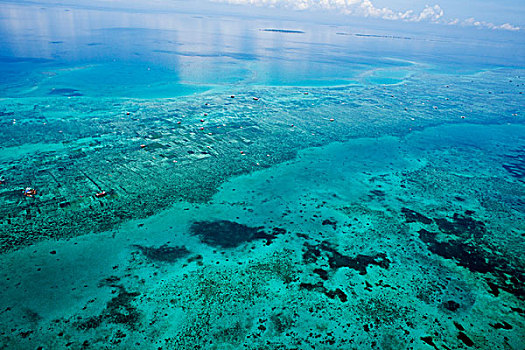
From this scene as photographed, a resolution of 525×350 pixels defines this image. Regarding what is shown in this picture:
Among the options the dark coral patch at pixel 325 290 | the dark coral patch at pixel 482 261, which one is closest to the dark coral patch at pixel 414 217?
the dark coral patch at pixel 482 261

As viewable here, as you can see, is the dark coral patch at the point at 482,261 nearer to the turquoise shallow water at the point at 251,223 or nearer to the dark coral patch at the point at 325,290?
the turquoise shallow water at the point at 251,223

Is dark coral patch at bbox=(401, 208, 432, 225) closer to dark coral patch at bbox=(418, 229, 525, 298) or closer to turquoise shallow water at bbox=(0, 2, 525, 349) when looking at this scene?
turquoise shallow water at bbox=(0, 2, 525, 349)

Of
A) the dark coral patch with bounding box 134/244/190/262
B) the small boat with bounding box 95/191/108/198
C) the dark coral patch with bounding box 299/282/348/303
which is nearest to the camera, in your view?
the dark coral patch with bounding box 299/282/348/303

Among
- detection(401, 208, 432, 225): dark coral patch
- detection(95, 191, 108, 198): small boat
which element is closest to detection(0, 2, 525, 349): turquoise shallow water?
detection(95, 191, 108, 198): small boat

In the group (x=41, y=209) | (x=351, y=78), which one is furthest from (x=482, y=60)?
(x=41, y=209)

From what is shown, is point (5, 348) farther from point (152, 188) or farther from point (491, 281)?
point (491, 281)

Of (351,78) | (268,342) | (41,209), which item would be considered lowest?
(268,342)

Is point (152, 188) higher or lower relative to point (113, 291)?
higher
